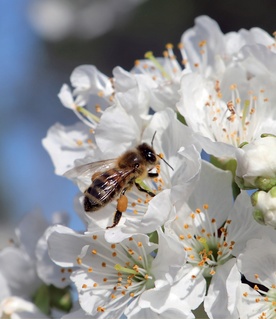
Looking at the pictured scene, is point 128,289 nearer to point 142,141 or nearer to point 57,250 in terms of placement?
point 57,250

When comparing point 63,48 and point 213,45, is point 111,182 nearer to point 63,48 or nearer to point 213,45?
point 213,45

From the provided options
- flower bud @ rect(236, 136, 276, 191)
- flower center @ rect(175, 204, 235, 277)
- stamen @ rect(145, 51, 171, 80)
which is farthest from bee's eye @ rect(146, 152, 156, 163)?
stamen @ rect(145, 51, 171, 80)

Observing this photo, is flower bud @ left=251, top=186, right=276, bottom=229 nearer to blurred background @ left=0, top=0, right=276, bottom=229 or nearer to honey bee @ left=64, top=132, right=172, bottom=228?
honey bee @ left=64, top=132, right=172, bottom=228

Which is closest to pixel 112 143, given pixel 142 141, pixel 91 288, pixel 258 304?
pixel 142 141

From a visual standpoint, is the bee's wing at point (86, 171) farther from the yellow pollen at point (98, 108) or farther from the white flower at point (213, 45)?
the white flower at point (213, 45)

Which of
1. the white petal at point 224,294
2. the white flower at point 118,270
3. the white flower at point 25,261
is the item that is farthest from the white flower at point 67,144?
the white petal at point 224,294
